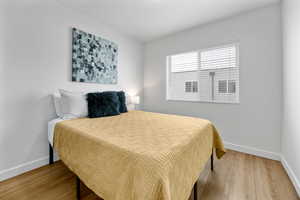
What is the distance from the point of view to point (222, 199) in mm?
1317

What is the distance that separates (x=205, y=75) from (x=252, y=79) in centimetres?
83

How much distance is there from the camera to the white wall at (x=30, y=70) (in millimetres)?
1620

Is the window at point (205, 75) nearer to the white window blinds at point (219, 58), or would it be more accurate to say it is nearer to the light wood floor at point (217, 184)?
the white window blinds at point (219, 58)

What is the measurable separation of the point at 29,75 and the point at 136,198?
212 centimetres

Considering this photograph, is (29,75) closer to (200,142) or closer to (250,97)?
(200,142)

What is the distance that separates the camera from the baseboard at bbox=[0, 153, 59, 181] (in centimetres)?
161

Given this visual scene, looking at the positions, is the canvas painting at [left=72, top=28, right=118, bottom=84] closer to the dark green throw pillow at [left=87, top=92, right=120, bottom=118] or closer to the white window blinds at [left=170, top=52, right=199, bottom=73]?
the dark green throw pillow at [left=87, top=92, right=120, bottom=118]

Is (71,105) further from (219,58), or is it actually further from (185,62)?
(219,58)

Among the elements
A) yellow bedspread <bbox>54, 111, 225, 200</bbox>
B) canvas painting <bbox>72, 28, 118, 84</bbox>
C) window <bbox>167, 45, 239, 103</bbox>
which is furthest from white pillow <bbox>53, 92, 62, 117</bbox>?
window <bbox>167, 45, 239, 103</bbox>

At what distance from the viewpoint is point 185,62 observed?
10.3 feet

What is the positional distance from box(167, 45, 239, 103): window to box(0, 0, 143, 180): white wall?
218 centimetres

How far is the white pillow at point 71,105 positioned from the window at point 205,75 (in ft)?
6.95

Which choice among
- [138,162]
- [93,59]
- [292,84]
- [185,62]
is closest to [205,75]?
[185,62]

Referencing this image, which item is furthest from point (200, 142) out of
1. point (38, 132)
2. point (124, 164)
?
point (38, 132)
